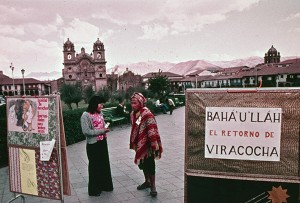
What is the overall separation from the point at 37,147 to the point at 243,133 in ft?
9.29

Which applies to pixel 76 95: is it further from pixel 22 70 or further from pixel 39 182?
pixel 39 182

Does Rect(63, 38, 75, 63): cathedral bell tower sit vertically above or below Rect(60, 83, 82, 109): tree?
above

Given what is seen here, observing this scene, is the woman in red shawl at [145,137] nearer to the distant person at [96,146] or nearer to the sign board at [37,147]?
the distant person at [96,146]

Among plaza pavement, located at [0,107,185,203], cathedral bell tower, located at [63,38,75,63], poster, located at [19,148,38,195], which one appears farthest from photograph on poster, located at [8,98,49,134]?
cathedral bell tower, located at [63,38,75,63]

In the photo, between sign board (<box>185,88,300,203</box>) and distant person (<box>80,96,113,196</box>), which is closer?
sign board (<box>185,88,300,203</box>)

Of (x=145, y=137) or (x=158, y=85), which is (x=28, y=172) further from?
(x=158, y=85)

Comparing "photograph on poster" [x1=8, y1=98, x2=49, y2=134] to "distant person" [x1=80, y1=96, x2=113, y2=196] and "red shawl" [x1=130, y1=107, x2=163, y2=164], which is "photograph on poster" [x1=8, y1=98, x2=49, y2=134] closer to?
"distant person" [x1=80, y1=96, x2=113, y2=196]

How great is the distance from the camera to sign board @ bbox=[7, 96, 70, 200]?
12.3ft

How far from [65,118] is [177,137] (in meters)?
4.28

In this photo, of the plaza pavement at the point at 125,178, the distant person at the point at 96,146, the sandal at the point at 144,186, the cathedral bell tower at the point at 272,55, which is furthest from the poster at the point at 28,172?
the cathedral bell tower at the point at 272,55


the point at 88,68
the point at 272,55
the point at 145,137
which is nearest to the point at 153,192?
the point at 145,137

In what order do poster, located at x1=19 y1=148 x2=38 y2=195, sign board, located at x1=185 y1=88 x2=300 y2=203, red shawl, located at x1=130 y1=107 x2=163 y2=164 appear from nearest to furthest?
1. sign board, located at x1=185 y1=88 x2=300 y2=203
2. poster, located at x1=19 y1=148 x2=38 y2=195
3. red shawl, located at x1=130 y1=107 x2=163 y2=164

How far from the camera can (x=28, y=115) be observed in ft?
13.0

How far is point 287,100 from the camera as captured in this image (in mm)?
2480
